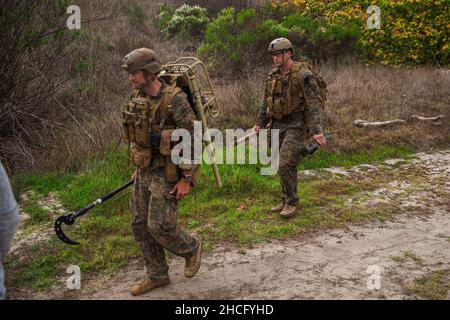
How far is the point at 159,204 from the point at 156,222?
135 millimetres

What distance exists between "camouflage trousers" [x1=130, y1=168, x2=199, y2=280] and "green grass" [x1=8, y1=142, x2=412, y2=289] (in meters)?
0.63

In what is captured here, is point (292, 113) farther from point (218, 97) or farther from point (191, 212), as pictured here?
point (218, 97)

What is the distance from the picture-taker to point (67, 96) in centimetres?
845

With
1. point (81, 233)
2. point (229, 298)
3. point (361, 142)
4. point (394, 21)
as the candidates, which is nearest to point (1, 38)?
point (81, 233)

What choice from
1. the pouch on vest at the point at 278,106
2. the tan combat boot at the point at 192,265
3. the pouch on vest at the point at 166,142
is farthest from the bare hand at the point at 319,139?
the pouch on vest at the point at 166,142

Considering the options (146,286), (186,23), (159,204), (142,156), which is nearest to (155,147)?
(142,156)

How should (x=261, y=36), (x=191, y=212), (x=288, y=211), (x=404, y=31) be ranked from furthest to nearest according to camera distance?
1. (x=404, y=31)
2. (x=261, y=36)
3. (x=191, y=212)
4. (x=288, y=211)

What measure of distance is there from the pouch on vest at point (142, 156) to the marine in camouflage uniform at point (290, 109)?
193 centimetres

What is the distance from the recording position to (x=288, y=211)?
16.9 feet

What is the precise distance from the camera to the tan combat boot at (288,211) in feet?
16.7

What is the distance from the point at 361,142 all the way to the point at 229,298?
14.8ft

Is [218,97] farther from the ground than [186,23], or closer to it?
closer to it

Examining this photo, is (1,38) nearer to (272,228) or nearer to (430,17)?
(272,228)
